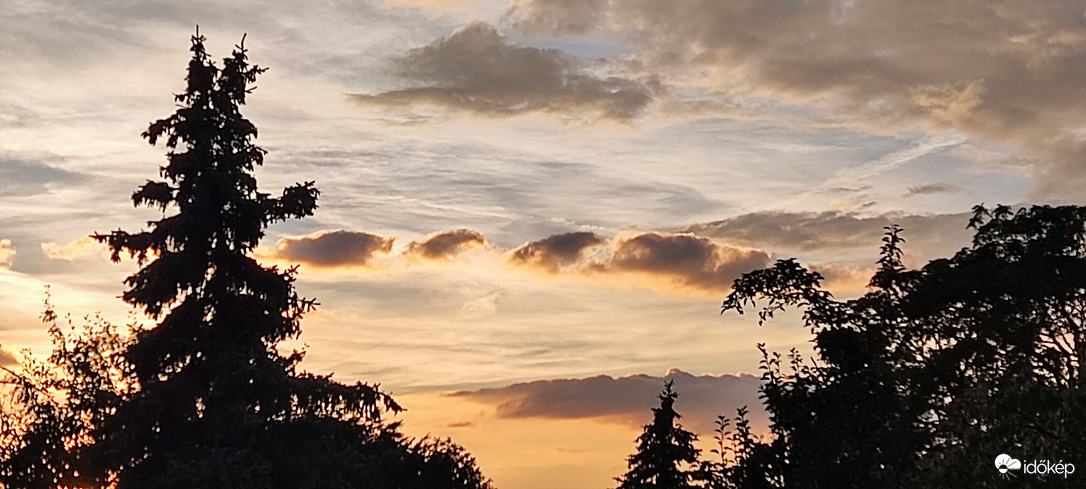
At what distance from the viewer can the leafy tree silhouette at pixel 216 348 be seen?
156ft

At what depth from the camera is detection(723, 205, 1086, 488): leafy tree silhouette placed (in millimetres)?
46156

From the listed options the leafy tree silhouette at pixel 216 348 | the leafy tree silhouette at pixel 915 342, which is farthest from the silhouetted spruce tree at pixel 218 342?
the leafy tree silhouette at pixel 915 342

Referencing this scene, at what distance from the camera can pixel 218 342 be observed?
48.5 meters

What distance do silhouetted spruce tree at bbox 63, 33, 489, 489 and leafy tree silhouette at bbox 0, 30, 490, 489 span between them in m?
0.05

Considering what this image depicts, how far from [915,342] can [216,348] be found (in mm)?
30499

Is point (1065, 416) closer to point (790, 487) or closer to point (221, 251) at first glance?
point (790, 487)

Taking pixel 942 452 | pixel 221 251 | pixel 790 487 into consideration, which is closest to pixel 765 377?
pixel 790 487

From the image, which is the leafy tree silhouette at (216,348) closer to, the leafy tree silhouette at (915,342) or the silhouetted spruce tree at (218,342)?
the silhouetted spruce tree at (218,342)

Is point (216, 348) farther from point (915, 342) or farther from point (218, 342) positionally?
point (915, 342)

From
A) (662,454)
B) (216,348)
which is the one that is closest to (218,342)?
(216,348)

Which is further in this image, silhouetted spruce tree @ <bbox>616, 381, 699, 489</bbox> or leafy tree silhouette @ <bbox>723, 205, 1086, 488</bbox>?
silhouetted spruce tree @ <bbox>616, 381, 699, 489</bbox>

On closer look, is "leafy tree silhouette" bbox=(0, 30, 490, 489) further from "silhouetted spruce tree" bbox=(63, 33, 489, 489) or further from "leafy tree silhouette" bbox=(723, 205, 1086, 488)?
"leafy tree silhouette" bbox=(723, 205, 1086, 488)

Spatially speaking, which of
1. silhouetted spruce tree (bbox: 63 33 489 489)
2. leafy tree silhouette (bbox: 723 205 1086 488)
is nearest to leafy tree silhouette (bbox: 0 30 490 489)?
silhouetted spruce tree (bbox: 63 33 489 489)

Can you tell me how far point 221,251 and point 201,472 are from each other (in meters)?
9.23
